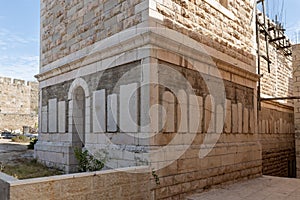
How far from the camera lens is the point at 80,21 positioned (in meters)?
6.11

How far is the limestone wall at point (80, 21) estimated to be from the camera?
4.87m

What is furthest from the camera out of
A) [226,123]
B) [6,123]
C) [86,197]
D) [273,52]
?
[6,123]

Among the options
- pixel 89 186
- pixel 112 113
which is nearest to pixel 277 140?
pixel 112 113

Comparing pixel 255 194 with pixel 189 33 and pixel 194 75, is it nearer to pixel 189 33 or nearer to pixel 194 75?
pixel 194 75

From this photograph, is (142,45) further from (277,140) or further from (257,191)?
(277,140)

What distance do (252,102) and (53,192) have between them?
18.7 feet

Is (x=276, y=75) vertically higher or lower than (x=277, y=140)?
higher

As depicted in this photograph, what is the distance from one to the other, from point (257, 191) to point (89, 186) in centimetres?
351

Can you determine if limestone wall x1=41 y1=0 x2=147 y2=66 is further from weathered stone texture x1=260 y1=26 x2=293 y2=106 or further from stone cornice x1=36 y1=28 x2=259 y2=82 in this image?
weathered stone texture x1=260 y1=26 x2=293 y2=106

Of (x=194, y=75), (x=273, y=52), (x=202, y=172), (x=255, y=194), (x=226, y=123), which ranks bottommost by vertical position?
(x=255, y=194)

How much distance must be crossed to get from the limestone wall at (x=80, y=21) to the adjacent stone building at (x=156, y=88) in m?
0.02

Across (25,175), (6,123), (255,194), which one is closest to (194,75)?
(255,194)

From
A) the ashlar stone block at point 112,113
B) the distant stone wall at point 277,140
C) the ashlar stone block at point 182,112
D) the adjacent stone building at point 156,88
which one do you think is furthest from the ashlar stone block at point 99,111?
the distant stone wall at point 277,140

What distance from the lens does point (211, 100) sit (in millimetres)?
5707
